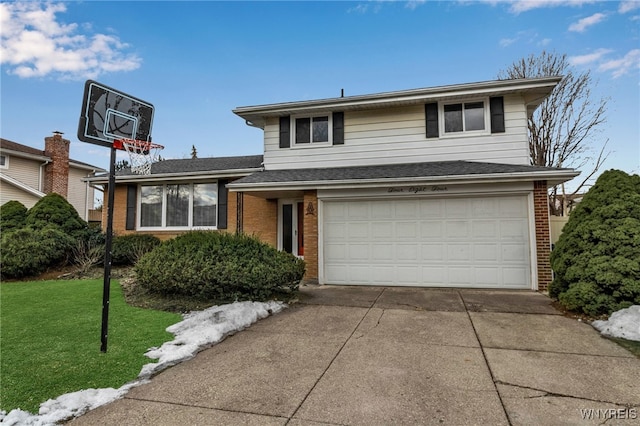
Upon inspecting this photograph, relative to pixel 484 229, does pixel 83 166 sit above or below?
above

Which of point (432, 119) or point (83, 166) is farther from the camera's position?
point (83, 166)

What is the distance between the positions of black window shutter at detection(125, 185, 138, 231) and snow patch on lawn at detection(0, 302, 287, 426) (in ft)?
24.6

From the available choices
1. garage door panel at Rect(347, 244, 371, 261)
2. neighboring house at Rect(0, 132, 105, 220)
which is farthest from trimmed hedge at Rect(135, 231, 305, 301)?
neighboring house at Rect(0, 132, 105, 220)

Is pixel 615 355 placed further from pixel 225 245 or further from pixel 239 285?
pixel 225 245

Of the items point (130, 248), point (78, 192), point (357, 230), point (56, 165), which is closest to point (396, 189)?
point (357, 230)

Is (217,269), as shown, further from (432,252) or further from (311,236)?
(432,252)

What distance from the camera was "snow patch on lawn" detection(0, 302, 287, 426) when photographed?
2678 mm

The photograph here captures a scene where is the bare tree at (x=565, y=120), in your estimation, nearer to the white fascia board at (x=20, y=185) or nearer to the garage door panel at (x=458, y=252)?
the garage door panel at (x=458, y=252)

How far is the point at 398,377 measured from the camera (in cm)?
339

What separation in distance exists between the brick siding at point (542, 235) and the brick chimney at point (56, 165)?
22731mm

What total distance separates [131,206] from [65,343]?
834 cm

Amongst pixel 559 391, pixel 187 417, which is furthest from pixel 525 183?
pixel 187 417

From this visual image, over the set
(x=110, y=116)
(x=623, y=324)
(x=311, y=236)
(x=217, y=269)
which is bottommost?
(x=623, y=324)

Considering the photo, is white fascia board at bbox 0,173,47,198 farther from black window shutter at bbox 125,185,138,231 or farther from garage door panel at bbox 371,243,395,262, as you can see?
garage door panel at bbox 371,243,395,262
